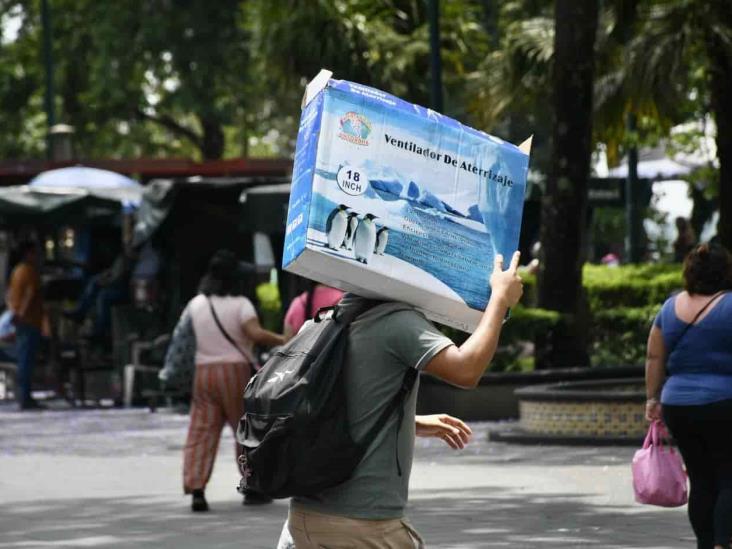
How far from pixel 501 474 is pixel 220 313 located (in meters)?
2.54

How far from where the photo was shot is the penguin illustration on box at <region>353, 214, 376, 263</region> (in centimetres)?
445

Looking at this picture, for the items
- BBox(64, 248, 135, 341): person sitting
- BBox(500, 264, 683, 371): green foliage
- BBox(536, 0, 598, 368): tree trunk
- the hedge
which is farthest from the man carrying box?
the hedge

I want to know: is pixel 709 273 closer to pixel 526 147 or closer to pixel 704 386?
pixel 704 386

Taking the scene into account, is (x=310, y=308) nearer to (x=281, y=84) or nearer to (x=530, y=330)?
(x=530, y=330)

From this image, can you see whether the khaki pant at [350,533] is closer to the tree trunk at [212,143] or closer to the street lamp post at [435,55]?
the street lamp post at [435,55]

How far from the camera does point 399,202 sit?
14.9 feet

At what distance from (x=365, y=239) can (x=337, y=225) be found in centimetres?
8

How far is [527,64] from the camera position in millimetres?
20547

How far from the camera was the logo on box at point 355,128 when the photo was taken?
176 inches

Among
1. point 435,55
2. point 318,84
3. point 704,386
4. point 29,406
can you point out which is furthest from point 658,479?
point 29,406

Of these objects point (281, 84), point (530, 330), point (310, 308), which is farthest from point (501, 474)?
point (281, 84)

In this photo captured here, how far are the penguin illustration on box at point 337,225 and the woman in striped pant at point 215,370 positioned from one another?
6.61 metres

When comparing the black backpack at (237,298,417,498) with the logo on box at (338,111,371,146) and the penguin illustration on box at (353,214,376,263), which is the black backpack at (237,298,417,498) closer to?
the penguin illustration on box at (353,214,376,263)

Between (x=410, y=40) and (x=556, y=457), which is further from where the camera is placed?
(x=410, y=40)
